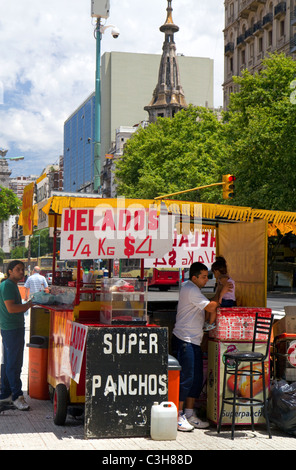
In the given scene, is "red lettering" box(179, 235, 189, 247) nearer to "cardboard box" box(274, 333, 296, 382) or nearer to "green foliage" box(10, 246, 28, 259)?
"cardboard box" box(274, 333, 296, 382)

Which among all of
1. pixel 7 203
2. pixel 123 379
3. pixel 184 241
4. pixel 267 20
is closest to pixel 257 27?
pixel 267 20

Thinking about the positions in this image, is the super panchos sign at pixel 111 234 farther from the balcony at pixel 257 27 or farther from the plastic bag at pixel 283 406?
the balcony at pixel 257 27

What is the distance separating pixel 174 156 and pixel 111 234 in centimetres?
4617

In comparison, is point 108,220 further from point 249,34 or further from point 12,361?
point 249,34

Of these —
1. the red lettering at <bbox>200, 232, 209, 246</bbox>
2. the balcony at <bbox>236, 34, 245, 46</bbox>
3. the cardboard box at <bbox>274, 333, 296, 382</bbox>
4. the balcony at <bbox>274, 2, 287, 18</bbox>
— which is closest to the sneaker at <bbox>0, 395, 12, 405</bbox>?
the cardboard box at <bbox>274, 333, 296, 382</bbox>

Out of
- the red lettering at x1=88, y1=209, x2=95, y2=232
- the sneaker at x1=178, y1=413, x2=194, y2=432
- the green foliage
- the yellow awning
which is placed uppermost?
the green foliage

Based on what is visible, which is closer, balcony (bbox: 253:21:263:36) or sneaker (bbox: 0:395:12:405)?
sneaker (bbox: 0:395:12:405)

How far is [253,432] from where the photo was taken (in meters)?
7.06

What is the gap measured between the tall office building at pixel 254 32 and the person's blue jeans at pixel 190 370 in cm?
4374

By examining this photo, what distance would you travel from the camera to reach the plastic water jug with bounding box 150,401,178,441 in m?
6.52

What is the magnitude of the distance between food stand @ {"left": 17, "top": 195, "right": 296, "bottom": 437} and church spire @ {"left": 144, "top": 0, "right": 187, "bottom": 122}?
101722 millimetres
